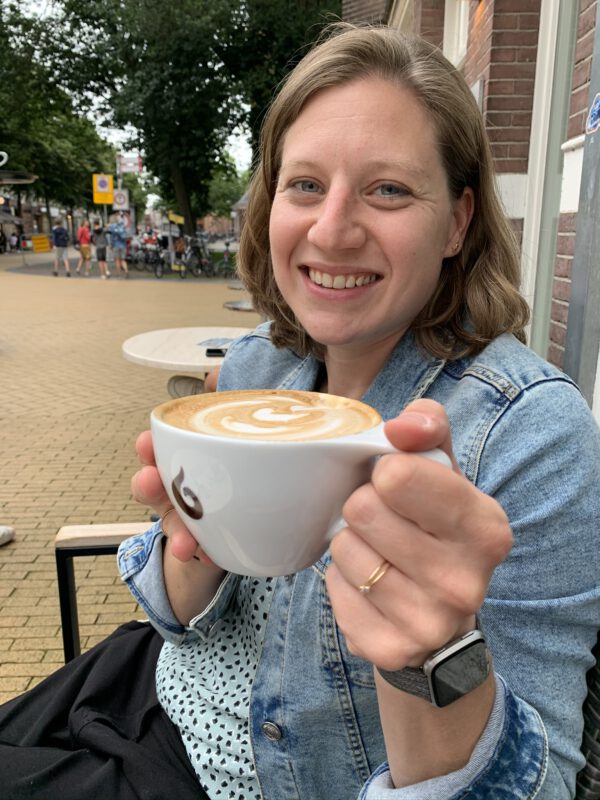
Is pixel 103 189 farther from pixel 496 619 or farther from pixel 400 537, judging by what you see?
pixel 400 537

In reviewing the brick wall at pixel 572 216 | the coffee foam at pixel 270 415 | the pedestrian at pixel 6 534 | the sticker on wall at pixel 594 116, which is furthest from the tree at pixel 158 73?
the coffee foam at pixel 270 415

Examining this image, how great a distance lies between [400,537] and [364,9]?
1508 centimetres

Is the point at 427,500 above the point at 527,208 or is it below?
below

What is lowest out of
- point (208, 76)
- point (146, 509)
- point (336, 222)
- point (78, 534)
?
point (146, 509)

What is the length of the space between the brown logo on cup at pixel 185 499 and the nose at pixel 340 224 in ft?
2.04

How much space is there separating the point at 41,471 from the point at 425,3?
682cm

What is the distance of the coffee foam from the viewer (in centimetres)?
69

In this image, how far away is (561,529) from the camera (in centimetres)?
92

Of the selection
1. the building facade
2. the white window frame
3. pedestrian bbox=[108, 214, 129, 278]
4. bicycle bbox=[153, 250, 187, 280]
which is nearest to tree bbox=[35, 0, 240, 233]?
bicycle bbox=[153, 250, 187, 280]


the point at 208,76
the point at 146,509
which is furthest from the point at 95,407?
the point at 208,76

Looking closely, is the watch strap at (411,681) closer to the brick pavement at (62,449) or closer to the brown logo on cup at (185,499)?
the brown logo on cup at (185,499)

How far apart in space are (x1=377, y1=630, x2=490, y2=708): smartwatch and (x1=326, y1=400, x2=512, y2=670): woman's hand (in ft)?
0.14

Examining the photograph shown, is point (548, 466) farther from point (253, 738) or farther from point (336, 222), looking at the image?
point (253, 738)

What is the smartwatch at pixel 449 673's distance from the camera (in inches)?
26.9
